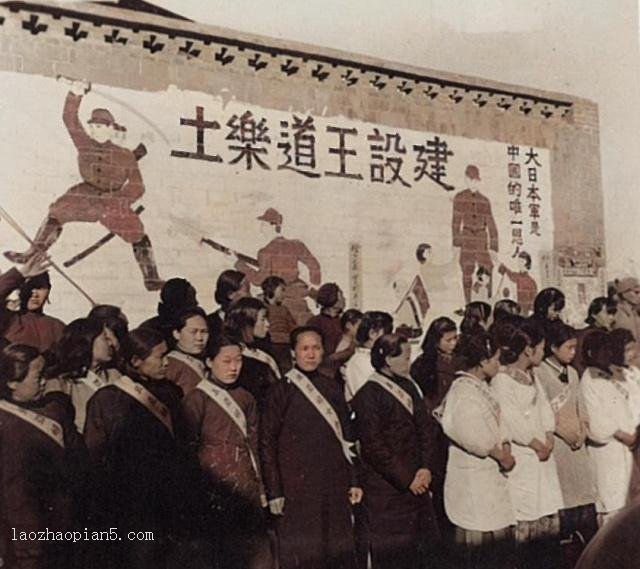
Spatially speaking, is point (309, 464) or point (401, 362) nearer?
point (309, 464)

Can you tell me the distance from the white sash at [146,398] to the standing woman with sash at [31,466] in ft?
0.63

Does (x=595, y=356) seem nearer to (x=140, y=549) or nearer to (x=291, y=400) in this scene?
(x=291, y=400)

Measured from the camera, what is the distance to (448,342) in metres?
3.08

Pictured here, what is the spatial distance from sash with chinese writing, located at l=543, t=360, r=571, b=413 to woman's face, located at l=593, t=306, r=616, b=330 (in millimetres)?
232

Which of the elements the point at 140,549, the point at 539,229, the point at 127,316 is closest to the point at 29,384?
the point at 127,316

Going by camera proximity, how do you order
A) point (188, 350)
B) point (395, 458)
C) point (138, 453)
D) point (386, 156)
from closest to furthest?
point (138, 453) → point (188, 350) → point (395, 458) → point (386, 156)

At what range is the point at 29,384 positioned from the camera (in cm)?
245

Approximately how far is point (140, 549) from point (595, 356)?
180 centimetres

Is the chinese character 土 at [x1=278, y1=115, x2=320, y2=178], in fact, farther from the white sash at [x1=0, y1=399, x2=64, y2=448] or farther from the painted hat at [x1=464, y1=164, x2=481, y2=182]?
the white sash at [x1=0, y1=399, x2=64, y2=448]

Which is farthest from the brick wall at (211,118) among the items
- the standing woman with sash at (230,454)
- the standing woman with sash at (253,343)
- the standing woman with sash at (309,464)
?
the standing woman with sash at (309,464)

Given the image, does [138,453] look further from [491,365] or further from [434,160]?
[434,160]

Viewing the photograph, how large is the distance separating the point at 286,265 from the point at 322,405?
1.49 feet

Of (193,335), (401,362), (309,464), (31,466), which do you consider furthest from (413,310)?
(31,466)

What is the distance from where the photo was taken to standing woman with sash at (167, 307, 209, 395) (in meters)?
2.65
